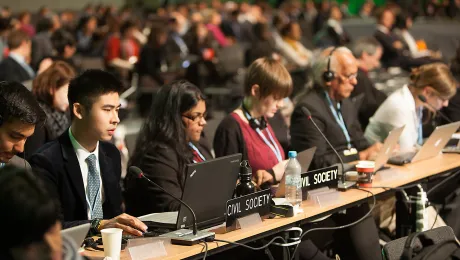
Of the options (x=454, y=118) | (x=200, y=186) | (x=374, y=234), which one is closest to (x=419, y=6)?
(x=454, y=118)

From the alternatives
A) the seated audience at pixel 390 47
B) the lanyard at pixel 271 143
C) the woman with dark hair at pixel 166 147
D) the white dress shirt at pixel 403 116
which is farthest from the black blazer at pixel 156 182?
the seated audience at pixel 390 47

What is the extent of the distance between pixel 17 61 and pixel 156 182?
13.8 ft

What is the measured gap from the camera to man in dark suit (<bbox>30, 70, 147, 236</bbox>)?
9.83 ft

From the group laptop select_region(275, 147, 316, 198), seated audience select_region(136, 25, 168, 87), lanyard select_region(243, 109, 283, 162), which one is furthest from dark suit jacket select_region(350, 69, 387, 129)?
seated audience select_region(136, 25, 168, 87)

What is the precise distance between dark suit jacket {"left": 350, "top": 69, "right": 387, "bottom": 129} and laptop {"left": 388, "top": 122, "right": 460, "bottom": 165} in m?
1.21

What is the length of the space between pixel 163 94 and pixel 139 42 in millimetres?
7728

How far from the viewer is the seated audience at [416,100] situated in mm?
4582

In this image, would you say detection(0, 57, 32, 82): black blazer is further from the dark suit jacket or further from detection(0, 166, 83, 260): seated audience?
detection(0, 166, 83, 260): seated audience

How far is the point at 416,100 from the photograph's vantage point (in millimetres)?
4676

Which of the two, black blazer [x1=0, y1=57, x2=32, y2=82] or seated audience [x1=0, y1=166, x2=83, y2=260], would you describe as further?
black blazer [x1=0, y1=57, x2=32, y2=82]

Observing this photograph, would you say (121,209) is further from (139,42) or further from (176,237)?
(139,42)

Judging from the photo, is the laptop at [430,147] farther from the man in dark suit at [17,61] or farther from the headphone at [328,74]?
the man in dark suit at [17,61]

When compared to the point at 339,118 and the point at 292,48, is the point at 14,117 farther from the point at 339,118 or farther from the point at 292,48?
the point at 292,48

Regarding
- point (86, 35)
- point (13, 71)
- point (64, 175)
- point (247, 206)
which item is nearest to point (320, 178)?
point (247, 206)
